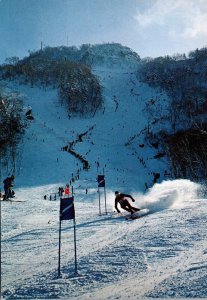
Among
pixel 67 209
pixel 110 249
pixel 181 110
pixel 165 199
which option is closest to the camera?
pixel 67 209

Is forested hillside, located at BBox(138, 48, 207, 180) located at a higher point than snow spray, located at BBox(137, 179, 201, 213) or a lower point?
higher

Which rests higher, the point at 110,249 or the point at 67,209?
the point at 67,209

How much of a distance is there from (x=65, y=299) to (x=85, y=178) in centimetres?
4655

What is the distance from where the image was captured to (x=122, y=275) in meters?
9.09

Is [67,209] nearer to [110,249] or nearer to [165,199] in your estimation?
[110,249]

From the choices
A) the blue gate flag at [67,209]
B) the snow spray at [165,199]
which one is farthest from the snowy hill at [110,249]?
the blue gate flag at [67,209]

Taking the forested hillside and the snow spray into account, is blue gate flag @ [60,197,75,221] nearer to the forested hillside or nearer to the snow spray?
the snow spray

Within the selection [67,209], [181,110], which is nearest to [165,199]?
[67,209]

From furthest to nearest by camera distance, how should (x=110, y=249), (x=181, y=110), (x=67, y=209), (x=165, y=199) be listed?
(x=181, y=110) → (x=165, y=199) → (x=110, y=249) → (x=67, y=209)

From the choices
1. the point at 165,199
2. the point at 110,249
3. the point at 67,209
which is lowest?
the point at 110,249

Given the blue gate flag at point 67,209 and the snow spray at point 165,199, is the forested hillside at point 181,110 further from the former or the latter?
the blue gate flag at point 67,209

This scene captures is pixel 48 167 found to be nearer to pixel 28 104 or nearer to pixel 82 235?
pixel 28 104

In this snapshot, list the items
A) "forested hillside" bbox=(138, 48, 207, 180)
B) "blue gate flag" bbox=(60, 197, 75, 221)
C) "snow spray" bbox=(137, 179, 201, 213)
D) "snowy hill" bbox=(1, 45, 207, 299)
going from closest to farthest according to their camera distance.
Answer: "snowy hill" bbox=(1, 45, 207, 299), "blue gate flag" bbox=(60, 197, 75, 221), "snow spray" bbox=(137, 179, 201, 213), "forested hillside" bbox=(138, 48, 207, 180)

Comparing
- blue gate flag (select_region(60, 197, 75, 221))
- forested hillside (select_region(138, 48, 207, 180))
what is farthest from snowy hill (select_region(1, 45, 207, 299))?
forested hillside (select_region(138, 48, 207, 180))
